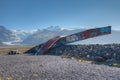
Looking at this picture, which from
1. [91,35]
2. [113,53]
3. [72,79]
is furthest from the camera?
[91,35]

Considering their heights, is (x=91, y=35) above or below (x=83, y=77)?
above

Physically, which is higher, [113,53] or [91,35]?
[91,35]

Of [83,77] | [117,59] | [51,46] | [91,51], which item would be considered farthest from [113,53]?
[51,46]

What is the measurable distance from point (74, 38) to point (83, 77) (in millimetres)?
75152

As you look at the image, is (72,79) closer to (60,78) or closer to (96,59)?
(60,78)

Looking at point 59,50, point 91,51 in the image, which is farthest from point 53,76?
point 59,50

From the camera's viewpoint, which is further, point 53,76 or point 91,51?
point 91,51

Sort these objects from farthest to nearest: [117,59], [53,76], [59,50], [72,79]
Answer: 1. [59,50]
2. [117,59]
3. [53,76]
4. [72,79]

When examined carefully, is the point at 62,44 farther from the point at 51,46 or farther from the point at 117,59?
the point at 117,59

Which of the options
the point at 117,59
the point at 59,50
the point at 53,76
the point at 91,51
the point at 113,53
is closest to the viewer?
the point at 53,76

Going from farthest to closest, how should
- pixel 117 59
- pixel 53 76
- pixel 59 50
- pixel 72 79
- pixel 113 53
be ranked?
pixel 59 50 → pixel 113 53 → pixel 117 59 → pixel 53 76 → pixel 72 79

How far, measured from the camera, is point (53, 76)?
35.5 m

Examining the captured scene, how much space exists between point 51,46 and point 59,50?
747 cm

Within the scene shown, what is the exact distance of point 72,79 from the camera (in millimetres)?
32812
